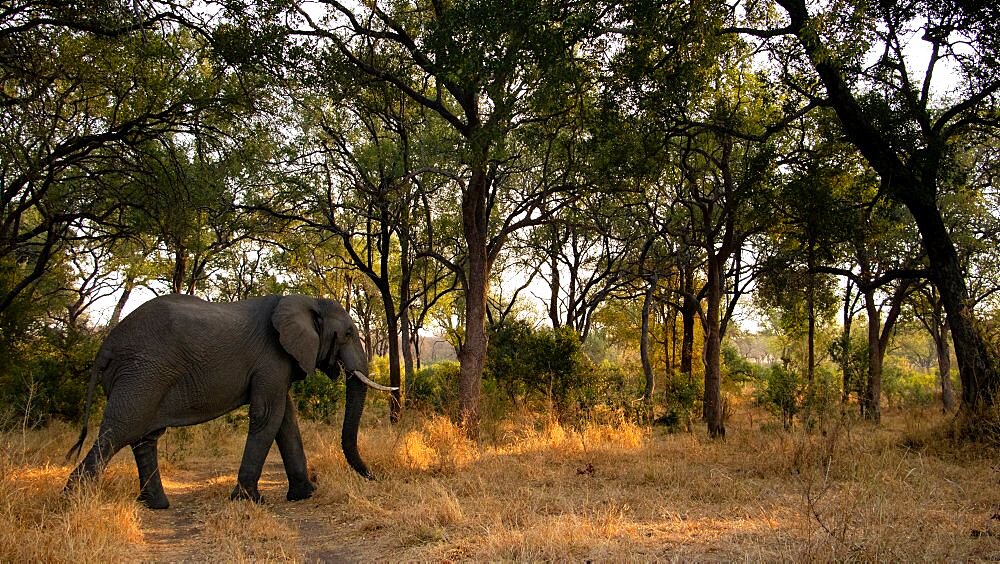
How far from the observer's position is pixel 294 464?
8.80m

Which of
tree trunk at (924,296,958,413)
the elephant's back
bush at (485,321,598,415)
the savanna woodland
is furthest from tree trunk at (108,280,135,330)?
tree trunk at (924,296,958,413)

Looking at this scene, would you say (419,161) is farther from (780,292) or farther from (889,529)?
(889,529)

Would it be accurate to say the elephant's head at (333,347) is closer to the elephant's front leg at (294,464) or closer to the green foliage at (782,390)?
the elephant's front leg at (294,464)

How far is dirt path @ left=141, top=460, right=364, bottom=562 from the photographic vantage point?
5.84 metres

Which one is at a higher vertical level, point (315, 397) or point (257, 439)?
point (315, 397)

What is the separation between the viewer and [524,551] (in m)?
5.03

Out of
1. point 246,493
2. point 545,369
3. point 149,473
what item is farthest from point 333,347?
point 545,369

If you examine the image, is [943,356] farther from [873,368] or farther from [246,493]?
[246,493]

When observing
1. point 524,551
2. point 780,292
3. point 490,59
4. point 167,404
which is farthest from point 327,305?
point 780,292

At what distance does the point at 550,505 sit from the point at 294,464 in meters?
3.76

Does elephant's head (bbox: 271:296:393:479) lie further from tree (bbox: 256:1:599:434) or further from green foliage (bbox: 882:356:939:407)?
green foliage (bbox: 882:356:939:407)

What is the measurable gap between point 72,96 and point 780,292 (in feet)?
49.8

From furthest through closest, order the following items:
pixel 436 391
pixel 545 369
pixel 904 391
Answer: pixel 904 391 < pixel 436 391 < pixel 545 369

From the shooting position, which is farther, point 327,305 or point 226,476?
point 226,476
